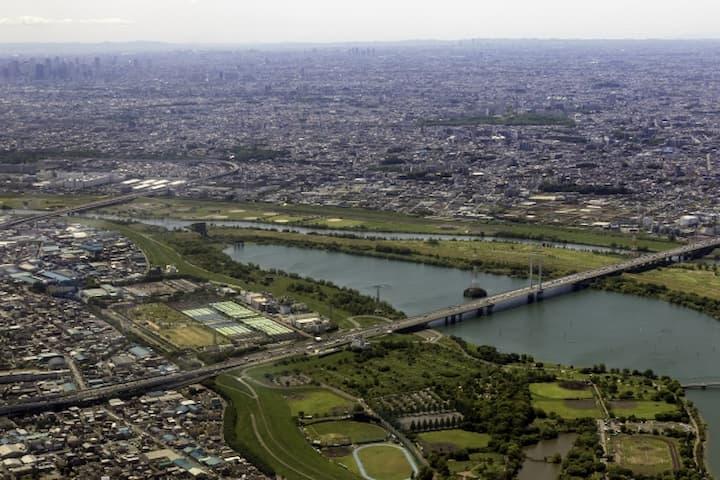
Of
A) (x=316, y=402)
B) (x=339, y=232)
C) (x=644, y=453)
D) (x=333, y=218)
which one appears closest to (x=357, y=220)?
(x=333, y=218)

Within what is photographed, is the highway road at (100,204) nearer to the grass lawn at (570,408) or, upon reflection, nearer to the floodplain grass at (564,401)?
the floodplain grass at (564,401)

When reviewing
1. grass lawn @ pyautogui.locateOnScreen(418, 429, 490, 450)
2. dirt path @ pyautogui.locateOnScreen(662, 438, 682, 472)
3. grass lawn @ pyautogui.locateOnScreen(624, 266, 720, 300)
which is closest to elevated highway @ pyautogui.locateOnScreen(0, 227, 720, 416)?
grass lawn @ pyautogui.locateOnScreen(624, 266, 720, 300)

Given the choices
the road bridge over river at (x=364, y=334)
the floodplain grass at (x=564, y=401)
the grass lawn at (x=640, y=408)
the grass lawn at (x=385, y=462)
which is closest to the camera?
the grass lawn at (x=385, y=462)

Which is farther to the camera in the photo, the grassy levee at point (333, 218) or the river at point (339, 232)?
the grassy levee at point (333, 218)

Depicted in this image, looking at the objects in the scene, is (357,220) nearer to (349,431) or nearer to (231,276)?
(231,276)

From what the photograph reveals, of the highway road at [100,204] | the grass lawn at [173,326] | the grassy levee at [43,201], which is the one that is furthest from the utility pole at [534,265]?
the grassy levee at [43,201]

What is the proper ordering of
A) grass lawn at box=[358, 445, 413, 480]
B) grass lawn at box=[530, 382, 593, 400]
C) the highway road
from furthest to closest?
the highway road < grass lawn at box=[530, 382, 593, 400] < grass lawn at box=[358, 445, 413, 480]

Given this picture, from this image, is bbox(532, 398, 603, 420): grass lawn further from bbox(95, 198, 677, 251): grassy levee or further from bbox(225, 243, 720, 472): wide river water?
bbox(95, 198, 677, 251): grassy levee
